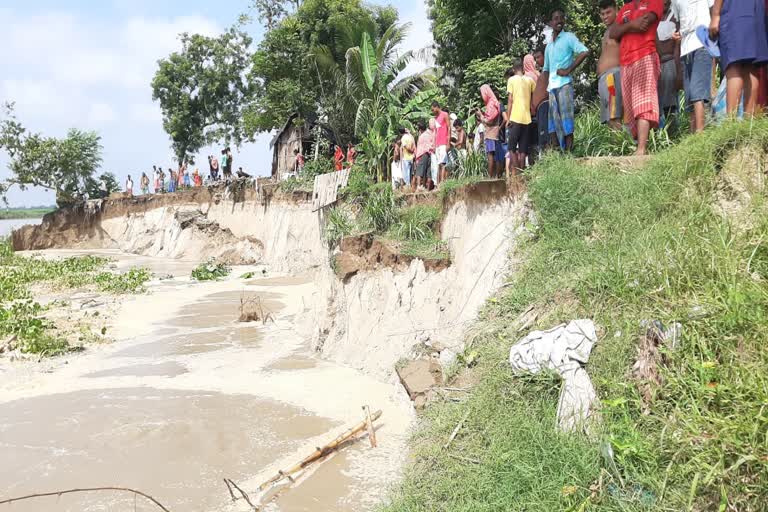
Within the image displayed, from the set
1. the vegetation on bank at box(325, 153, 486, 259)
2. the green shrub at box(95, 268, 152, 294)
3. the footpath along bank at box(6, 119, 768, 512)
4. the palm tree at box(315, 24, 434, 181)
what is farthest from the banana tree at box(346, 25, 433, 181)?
the green shrub at box(95, 268, 152, 294)

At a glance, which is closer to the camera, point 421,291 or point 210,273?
point 421,291

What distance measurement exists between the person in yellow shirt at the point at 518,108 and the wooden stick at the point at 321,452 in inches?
136

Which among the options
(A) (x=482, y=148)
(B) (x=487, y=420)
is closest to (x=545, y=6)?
(A) (x=482, y=148)

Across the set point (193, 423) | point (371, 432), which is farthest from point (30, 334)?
point (371, 432)

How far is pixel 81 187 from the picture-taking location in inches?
1378

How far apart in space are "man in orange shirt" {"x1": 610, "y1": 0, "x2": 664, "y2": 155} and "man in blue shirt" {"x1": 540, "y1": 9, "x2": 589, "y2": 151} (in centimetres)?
45

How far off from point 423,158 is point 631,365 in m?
7.18

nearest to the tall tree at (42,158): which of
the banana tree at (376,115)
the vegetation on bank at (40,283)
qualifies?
the vegetation on bank at (40,283)

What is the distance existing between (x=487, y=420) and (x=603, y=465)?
1.11 m

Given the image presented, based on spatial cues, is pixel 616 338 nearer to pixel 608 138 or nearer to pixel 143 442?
pixel 608 138

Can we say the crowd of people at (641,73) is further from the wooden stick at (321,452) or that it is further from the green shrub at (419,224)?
the wooden stick at (321,452)

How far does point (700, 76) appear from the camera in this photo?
215 inches

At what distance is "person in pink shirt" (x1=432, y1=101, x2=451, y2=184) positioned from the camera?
9.62m

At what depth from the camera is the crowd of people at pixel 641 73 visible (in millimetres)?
4680
